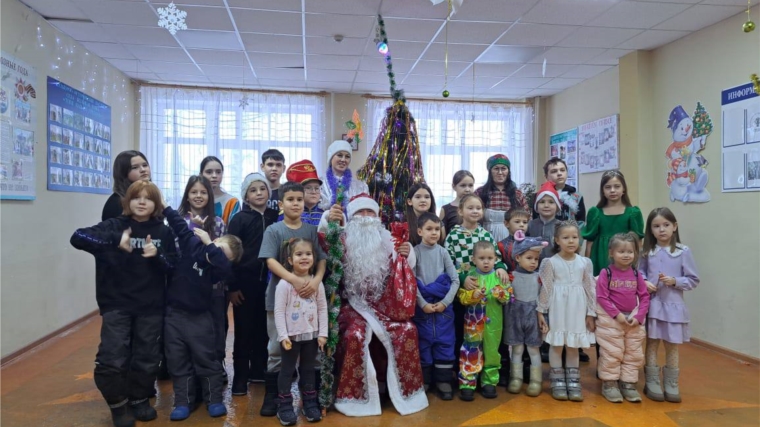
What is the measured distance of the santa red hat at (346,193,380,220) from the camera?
9.07ft

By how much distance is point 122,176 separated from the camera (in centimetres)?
282

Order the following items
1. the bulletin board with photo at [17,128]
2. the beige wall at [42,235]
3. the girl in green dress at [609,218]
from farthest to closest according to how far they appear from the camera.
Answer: the beige wall at [42,235]
the bulletin board with photo at [17,128]
the girl in green dress at [609,218]

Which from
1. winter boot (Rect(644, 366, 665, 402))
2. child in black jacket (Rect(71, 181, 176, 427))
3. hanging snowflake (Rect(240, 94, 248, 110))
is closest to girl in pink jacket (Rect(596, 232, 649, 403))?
winter boot (Rect(644, 366, 665, 402))

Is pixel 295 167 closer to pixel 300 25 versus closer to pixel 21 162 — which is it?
pixel 300 25

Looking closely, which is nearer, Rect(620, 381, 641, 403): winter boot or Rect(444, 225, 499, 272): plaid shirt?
Rect(620, 381, 641, 403): winter boot

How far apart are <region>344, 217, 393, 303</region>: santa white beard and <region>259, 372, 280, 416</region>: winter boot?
617 millimetres

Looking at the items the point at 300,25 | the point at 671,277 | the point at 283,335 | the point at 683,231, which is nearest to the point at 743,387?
the point at 671,277

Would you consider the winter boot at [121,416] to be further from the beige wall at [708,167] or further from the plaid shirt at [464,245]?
the beige wall at [708,167]

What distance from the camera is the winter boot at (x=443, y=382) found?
9.55ft

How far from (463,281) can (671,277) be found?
122 cm

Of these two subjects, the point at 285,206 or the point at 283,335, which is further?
the point at 285,206

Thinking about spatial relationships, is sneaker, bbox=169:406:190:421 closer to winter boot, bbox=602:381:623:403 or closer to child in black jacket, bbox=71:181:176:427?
child in black jacket, bbox=71:181:176:427

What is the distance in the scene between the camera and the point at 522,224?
10.3ft

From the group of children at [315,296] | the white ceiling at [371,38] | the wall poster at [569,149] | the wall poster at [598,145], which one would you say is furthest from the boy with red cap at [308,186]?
the wall poster at [569,149]
